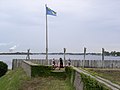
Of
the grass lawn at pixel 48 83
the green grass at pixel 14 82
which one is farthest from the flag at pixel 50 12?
the grass lawn at pixel 48 83

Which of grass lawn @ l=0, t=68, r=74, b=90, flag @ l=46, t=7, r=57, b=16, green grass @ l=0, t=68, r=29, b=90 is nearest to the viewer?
grass lawn @ l=0, t=68, r=74, b=90

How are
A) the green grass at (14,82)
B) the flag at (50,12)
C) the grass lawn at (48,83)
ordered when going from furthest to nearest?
the flag at (50,12), the green grass at (14,82), the grass lawn at (48,83)

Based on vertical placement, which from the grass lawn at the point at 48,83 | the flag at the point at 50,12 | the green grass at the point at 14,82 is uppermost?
the flag at the point at 50,12

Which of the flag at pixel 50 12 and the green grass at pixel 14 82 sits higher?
the flag at pixel 50 12

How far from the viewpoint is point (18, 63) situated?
4947 centimetres

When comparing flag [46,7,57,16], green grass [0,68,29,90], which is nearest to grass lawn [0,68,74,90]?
green grass [0,68,29,90]

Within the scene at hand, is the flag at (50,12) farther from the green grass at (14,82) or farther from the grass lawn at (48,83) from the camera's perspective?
the grass lawn at (48,83)

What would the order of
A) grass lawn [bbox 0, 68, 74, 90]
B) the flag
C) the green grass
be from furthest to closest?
the flag, the green grass, grass lawn [bbox 0, 68, 74, 90]

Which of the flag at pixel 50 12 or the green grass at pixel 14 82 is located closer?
the green grass at pixel 14 82

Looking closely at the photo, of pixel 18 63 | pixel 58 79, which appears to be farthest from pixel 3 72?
pixel 58 79

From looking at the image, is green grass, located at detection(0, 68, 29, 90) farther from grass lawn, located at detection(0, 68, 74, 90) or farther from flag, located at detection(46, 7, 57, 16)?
flag, located at detection(46, 7, 57, 16)

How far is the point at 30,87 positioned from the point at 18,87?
152cm

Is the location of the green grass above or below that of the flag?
below

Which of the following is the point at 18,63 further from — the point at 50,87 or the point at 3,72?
the point at 50,87
